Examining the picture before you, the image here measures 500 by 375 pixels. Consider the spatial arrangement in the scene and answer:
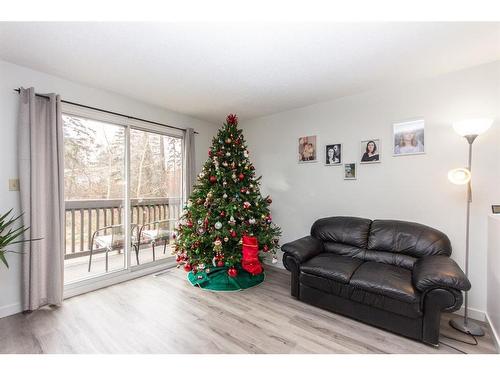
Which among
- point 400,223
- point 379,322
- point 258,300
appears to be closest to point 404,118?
point 400,223

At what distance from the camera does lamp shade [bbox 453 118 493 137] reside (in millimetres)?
1954

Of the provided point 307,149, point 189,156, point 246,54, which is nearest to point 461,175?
point 307,149

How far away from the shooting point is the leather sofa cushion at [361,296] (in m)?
1.89

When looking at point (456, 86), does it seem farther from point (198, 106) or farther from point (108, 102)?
point (108, 102)

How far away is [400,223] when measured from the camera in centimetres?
257

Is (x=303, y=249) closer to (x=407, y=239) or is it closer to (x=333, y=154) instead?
(x=407, y=239)

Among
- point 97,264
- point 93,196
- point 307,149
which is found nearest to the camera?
point 93,196

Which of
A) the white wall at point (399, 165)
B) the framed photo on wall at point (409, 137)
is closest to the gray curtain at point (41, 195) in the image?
the white wall at point (399, 165)

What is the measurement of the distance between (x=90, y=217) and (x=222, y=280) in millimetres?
2079

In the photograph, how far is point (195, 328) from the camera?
6.77 ft

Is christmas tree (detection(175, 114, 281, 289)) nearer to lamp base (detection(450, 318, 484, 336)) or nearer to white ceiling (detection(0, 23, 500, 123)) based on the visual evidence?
white ceiling (detection(0, 23, 500, 123))

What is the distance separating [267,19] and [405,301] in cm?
247

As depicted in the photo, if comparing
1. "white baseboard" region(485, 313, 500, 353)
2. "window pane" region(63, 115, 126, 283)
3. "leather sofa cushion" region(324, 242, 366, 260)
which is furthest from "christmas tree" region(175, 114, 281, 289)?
"white baseboard" region(485, 313, 500, 353)

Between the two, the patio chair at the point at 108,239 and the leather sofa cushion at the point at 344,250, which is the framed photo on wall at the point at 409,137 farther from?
the patio chair at the point at 108,239
